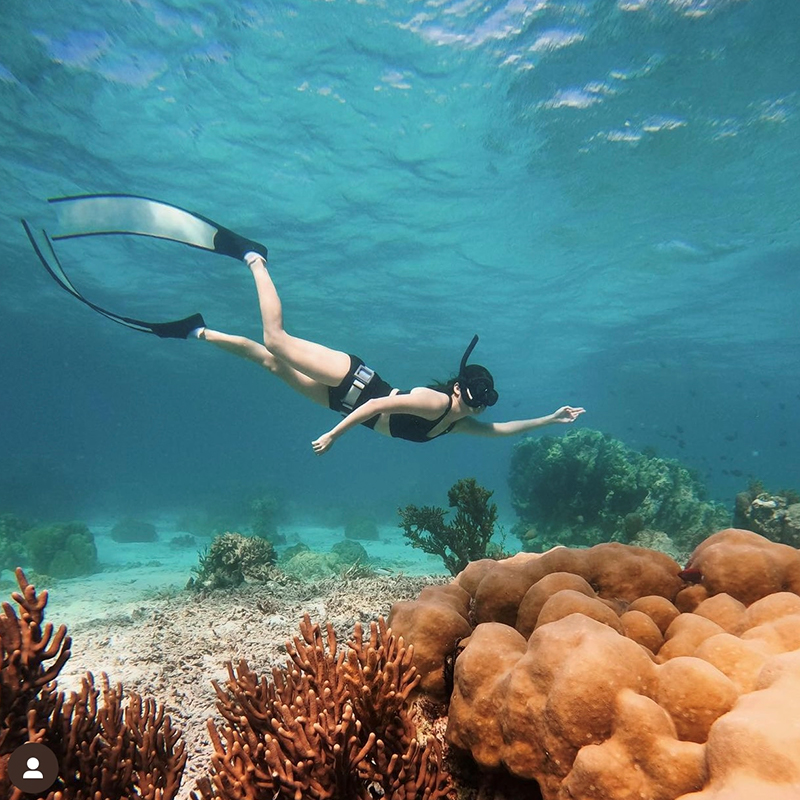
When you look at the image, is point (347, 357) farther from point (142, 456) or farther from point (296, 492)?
point (142, 456)

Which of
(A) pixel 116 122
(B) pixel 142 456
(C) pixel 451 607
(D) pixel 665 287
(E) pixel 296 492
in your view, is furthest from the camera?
(B) pixel 142 456

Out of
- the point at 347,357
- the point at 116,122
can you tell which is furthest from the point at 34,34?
the point at 347,357

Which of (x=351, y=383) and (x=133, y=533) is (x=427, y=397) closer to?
(x=351, y=383)

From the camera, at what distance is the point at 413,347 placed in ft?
132

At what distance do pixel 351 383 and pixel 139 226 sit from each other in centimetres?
391

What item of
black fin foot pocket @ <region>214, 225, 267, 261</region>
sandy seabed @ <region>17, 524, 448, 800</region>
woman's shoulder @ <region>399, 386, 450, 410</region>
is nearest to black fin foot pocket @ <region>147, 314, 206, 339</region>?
black fin foot pocket @ <region>214, 225, 267, 261</region>

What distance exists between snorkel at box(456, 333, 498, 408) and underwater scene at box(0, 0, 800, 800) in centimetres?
4

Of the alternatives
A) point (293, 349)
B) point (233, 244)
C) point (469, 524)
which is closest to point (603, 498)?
point (469, 524)

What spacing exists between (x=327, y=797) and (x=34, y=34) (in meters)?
17.8

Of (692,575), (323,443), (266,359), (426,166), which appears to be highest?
(426,166)

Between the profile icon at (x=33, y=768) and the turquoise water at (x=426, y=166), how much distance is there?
1425 centimetres

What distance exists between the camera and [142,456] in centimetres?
14262

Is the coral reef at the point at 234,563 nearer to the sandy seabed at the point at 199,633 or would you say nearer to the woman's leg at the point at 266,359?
the sandy seabed at the point at 199,633

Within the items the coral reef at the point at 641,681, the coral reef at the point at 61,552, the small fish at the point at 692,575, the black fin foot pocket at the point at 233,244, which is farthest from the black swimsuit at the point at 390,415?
the coral reef at the point at 61,552
